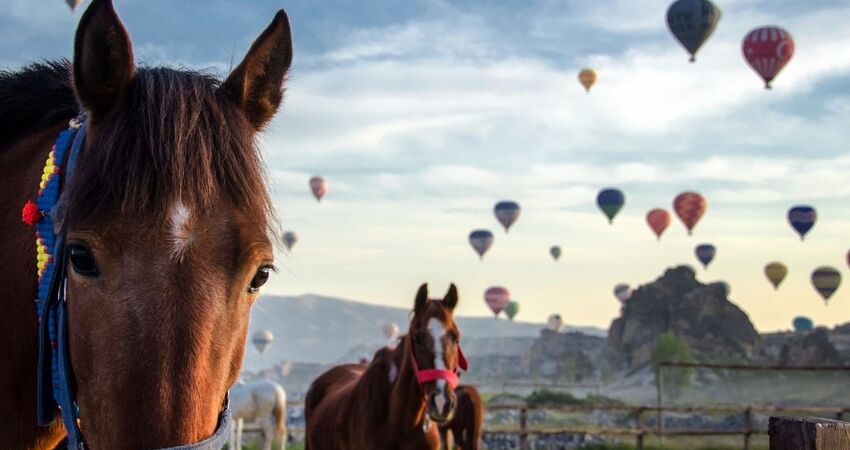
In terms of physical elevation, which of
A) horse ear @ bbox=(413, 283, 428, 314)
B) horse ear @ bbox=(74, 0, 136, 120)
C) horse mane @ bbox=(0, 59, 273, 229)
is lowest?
horse mane @ bbox=(0, 59, 273, 229)

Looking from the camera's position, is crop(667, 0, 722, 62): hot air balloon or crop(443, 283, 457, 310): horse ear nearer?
crop(443, 283, 457, 310): horse ear

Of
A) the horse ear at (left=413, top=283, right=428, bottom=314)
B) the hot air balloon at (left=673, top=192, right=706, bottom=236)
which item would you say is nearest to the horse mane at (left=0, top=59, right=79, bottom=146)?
the horse ear at (left=413, top=283, right=428, bottom=314)

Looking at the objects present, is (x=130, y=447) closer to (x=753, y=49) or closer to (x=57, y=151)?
(x=57, y=151)

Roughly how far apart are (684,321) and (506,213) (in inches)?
1175

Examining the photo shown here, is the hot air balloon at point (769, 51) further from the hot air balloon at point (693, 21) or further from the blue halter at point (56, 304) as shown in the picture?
the blue halter at point (56, 304)

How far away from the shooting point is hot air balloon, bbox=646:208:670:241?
65750mm

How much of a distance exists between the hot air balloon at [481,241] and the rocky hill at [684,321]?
24330 millimetres

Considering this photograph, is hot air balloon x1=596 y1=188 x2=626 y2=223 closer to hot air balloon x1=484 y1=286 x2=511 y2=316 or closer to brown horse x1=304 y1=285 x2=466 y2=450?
hot air balloon x1=484 y1=286 x2=511 y2=316

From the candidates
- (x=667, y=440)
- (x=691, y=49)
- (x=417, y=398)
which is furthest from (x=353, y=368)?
(x=691, y=49)

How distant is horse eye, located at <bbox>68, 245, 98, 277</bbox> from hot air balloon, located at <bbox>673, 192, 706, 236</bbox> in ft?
190

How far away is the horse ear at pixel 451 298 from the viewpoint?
931cm

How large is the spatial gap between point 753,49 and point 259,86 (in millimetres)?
47411

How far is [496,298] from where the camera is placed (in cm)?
7369

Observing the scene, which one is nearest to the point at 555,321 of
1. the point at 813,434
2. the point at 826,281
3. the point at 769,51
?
the point at 826,281
